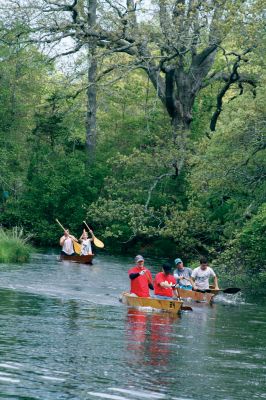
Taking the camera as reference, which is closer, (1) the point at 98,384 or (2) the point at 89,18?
(1) the point at 98,384

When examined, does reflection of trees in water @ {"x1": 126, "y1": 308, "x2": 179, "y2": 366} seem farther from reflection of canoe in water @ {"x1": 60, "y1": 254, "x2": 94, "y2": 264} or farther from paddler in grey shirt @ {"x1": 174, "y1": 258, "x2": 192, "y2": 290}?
reflection of canoe in water @ {"x1": 60, "y1": 254, "x2": 94, "y2": 264}

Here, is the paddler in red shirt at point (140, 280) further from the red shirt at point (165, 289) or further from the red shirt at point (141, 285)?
the red shirt at point (165, 289)

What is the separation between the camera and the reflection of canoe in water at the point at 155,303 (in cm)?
2636

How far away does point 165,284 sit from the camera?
2692 centimetres

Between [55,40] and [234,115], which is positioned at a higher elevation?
[55,40]

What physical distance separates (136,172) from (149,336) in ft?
100

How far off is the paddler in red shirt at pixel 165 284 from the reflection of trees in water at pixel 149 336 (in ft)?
3.08

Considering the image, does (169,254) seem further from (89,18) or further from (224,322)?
(224,322)

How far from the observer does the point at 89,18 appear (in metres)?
50.1

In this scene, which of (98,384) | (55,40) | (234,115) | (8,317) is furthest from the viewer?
(55,40)

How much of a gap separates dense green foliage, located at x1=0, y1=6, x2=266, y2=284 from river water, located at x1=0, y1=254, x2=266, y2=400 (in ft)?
18.2

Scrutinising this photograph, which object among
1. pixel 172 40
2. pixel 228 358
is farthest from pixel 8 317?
pixel 172 40

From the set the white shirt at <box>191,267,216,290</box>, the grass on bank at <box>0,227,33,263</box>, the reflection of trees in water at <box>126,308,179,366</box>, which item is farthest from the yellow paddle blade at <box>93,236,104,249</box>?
the reflection of trees in water at <box>126,308,179,366</box>

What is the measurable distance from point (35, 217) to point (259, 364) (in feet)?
129
